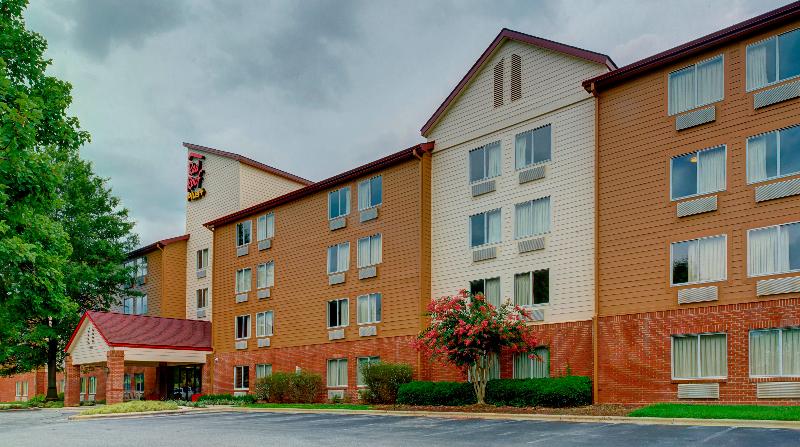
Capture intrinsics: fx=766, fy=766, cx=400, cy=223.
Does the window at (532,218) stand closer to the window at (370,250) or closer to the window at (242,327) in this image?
the window at (370,250)

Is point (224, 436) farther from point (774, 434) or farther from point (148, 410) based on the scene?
point (148, 410)

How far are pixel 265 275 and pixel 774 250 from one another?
1075 inches

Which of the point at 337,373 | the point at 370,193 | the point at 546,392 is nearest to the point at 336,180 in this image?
the point at 370,193

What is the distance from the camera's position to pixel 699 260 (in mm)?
22781

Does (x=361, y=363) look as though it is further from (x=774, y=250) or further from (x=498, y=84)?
(x=774, y=250)

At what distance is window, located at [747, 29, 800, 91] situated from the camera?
21.5 metres

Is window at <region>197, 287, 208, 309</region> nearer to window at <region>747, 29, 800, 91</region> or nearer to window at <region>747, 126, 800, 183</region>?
window at <region>747, 126, 800, 183</region>

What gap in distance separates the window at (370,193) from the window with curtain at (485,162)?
548 cm

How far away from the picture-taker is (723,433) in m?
15.8

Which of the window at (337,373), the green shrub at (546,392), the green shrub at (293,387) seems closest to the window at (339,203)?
the window at (337,373)

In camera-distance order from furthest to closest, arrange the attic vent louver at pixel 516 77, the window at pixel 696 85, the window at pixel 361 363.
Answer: the window at pixel 361 363 < the attic vent louver at pixel 516 77 < the window at pixel 696 85

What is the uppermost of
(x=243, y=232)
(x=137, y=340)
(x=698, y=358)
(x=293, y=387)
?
(x=243, y=232)

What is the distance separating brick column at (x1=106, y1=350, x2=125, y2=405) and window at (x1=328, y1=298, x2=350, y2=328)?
11.7 m

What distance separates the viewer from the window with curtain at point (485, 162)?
2986 cm
